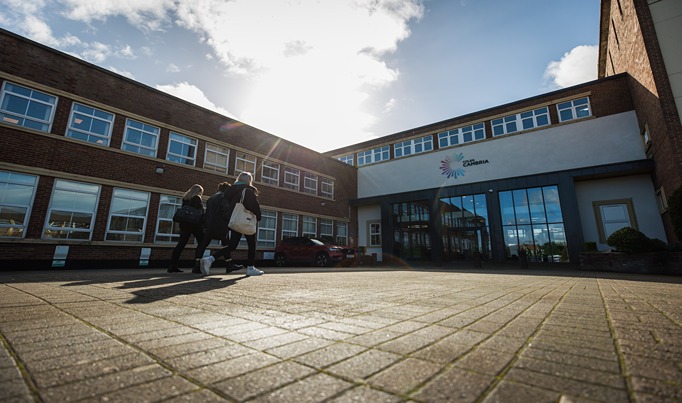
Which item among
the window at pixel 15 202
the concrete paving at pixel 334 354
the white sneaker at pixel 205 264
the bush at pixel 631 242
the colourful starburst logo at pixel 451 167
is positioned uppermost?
the colourful starburst logo at pixel 451 167

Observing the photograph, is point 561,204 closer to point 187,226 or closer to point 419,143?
point 419,143

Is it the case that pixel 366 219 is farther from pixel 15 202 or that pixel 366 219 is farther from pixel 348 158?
pixel 15 202

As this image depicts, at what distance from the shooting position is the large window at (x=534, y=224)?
1527cm

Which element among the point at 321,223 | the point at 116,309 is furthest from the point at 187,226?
the point at 321,223

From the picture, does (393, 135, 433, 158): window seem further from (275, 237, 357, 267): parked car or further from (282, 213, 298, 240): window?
(275, 237, 357, 267): parked car

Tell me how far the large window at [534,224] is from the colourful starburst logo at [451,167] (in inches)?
129

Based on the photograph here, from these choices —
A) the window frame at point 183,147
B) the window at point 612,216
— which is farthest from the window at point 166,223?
the window at point 612,216

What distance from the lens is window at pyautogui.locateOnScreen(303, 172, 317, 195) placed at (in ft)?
64.0

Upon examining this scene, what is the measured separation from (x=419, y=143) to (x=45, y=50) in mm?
20124

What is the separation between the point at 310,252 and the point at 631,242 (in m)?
12.2

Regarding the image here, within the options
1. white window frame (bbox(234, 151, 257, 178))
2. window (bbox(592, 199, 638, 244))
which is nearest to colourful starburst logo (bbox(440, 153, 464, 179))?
window (bbox(592, 199, 638, 244))

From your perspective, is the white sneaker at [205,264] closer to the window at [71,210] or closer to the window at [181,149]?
the window at [71,210]

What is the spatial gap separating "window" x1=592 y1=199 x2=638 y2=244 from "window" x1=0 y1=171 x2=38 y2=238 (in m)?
23.7

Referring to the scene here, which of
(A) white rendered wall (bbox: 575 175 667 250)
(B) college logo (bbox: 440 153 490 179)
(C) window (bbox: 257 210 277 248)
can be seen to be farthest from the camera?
(B) college logo (bbox: 440 153 490 179)
